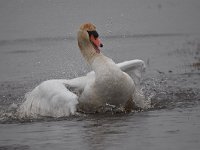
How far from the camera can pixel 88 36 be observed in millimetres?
13047

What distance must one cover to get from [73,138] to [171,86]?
207 inches

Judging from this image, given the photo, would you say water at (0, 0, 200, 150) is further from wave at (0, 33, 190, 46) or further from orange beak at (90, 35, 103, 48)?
orange beak at (90, 35, 103, 48)

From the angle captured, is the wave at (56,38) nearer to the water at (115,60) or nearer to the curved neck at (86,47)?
the water at (115,60)

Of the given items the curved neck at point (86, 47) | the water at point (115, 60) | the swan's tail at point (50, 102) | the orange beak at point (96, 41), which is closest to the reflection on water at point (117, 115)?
the water at point (115, 60)

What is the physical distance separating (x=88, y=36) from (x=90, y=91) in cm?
136

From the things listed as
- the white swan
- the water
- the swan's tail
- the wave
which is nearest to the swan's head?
the white swan

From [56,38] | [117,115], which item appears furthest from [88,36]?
[56,38]

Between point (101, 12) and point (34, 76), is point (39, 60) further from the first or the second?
point (101, 12)

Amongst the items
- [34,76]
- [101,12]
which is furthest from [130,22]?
[34,76]

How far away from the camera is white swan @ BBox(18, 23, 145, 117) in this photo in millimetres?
12047

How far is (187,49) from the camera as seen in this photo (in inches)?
829

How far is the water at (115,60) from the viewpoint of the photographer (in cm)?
1019

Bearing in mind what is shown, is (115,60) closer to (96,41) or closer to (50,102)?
(96,41)

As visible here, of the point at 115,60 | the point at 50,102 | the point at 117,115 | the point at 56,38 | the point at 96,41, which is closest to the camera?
the point at 117,115
